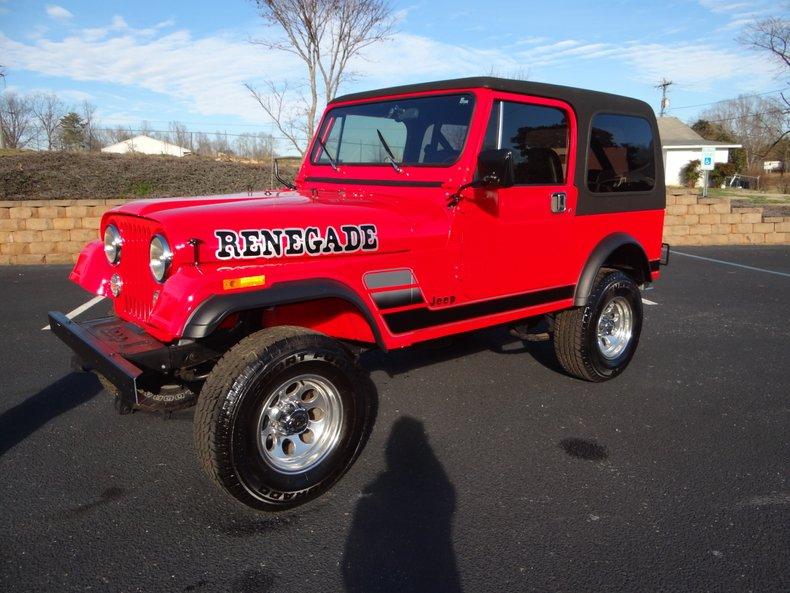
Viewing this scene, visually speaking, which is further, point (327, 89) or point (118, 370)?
point (327, 89)

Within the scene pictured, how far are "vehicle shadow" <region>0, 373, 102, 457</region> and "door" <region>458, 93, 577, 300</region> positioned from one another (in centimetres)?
281

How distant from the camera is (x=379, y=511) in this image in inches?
115

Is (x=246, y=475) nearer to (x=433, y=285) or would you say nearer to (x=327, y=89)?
(x=433, y=285)

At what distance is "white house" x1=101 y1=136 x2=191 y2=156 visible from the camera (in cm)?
1950

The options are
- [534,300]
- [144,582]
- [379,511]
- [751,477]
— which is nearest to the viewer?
[144,582]

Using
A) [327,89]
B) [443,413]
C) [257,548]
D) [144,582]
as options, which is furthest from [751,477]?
[327,89]

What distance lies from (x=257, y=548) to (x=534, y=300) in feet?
7.60

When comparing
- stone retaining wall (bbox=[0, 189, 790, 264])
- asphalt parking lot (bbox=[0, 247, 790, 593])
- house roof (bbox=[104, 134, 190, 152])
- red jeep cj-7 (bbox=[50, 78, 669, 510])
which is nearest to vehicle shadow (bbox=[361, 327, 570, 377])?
asphalt parking lot (bbox=[0, 247, 790, 593])

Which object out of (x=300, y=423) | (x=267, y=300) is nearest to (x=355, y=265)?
(x=267, y=300)

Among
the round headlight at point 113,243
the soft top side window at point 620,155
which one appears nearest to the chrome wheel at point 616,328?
the soft top side window at point 620,155

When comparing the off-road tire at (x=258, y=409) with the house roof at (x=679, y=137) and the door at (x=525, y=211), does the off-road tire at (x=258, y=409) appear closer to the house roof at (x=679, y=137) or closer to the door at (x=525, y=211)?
the door at (x=525, y=211)

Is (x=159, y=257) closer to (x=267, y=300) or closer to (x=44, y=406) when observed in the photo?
(x=267, y=300)

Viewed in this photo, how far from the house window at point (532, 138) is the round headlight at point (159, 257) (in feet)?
6.13

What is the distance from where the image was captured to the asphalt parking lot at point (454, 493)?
8.13ft
